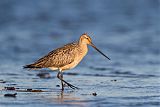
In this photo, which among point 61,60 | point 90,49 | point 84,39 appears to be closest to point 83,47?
point 84,39

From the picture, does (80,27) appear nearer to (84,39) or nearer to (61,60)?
(84,39)

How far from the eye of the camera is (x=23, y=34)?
23.8 m

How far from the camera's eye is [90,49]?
2022 centimetres

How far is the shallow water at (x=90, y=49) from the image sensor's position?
37.7 feet

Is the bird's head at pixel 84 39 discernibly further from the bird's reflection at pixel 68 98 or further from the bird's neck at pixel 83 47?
the bird's reflection at pixel 68 98

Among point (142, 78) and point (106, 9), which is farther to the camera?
point (106, 9)

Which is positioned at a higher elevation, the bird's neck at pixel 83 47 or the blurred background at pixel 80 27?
the blurred background at pixel 80 27

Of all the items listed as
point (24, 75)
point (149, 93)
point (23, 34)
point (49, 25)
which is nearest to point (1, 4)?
point (49, 25)

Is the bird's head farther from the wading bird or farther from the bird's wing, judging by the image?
the bird's wing

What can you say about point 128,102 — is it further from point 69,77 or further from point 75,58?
point 69,77

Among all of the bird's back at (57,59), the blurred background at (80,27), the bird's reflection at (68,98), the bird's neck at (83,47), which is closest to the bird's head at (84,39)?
the bird's neck at (83,47)

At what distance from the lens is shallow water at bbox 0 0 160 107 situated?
452 inches

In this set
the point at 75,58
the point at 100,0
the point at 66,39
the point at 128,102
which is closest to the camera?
the point at 128,102

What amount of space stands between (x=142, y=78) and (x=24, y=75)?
292 cm
